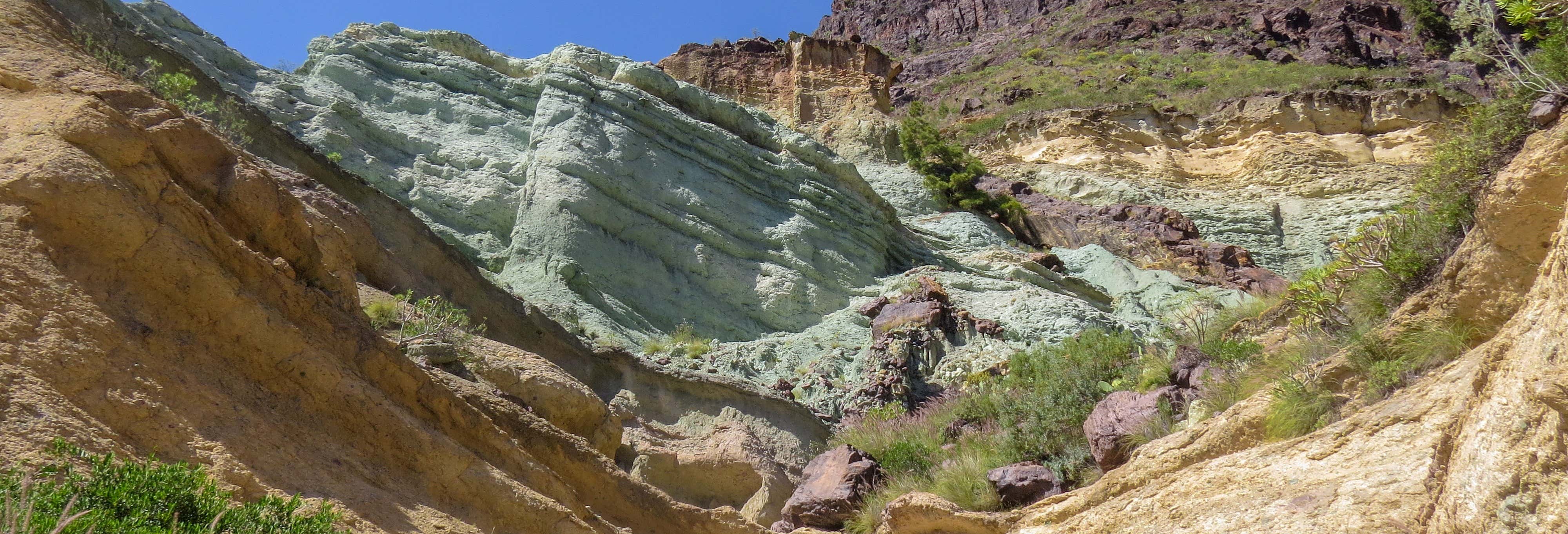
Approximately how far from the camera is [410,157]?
16.6 m

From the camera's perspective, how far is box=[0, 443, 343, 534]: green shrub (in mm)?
3744

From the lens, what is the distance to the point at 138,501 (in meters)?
4.03

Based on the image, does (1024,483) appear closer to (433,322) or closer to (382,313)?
(433,322)

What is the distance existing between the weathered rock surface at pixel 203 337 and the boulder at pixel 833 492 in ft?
7.45

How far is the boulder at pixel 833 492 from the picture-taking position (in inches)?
360

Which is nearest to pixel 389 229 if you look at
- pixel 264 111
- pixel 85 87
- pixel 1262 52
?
pixel 85 87

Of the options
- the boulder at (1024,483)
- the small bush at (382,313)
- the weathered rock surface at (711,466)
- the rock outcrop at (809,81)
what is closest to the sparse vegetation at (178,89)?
the small bush at (382,313)

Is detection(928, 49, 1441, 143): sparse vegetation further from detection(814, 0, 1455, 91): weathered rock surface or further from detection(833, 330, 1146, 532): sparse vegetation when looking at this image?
detection(833, 330, 1146, 532): sparse vegetation

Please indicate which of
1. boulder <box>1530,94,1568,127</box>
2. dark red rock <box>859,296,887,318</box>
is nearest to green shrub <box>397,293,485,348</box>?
boulder <box>1530,94,1568,127</box>

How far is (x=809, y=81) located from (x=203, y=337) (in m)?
27.2

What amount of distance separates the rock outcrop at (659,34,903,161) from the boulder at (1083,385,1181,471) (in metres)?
20.8

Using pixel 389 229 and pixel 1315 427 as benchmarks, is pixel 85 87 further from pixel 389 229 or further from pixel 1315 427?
pixel 1315 427

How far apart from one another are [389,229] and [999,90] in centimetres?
4173

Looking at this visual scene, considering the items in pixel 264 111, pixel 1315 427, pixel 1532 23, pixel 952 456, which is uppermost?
pixel 264 111
